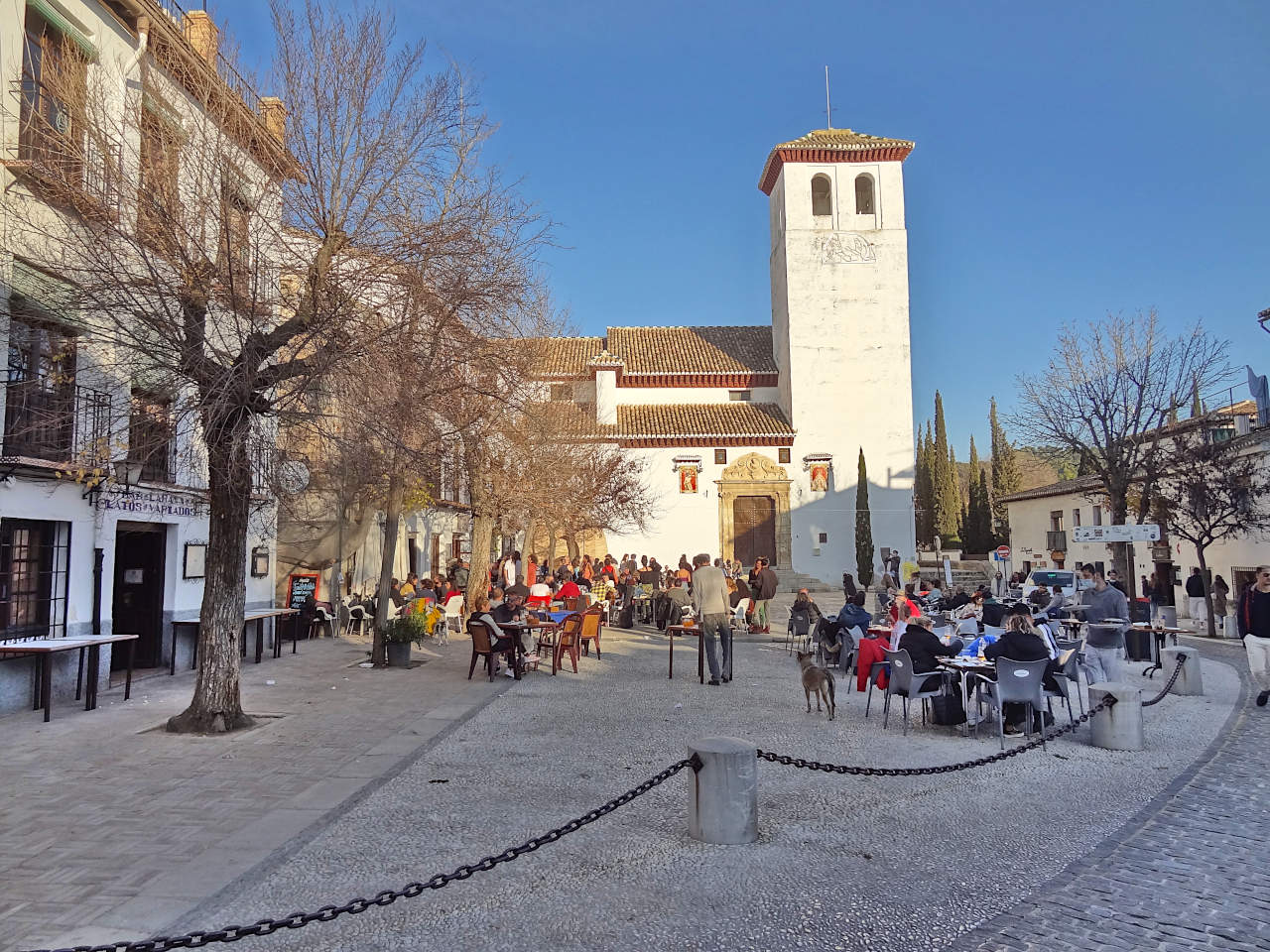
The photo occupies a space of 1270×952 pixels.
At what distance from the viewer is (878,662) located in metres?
9.48

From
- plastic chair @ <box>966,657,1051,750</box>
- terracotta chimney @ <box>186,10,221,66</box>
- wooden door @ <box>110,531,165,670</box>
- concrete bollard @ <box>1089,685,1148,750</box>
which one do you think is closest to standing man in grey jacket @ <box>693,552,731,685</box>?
plastic chair @ <box>966,657,1051,750</box>

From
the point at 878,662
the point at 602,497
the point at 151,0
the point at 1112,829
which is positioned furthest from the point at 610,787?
the point at 602,497

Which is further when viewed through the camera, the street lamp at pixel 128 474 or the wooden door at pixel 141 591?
the wooden door at pixel 141 591

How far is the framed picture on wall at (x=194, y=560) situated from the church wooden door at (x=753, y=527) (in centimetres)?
2439

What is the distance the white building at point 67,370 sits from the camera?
855 cm

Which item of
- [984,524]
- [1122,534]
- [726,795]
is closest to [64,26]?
[726,795]

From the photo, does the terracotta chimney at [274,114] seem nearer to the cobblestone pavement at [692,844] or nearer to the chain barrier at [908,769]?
the cobblestone pavement at [692,844]

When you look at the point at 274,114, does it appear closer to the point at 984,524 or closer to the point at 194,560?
the point at 194,560

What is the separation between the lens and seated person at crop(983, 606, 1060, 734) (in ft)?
26.8

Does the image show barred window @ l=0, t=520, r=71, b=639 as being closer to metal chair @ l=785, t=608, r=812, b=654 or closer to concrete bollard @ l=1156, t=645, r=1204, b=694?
metal chair @ l=785, t=608, r=812, b=654

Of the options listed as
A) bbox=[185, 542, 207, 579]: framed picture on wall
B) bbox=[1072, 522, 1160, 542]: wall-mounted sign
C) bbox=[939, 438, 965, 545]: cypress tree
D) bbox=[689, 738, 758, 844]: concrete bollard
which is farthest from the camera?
bbox=[939, 438, 965, 545]: cypress tree

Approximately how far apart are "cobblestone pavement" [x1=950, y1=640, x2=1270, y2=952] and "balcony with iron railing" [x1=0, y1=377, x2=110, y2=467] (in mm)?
8759

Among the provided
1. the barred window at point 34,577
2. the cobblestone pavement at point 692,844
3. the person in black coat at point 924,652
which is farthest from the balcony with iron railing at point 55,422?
the person in black coat at point 924,652

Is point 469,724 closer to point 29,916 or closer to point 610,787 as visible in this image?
point 610,787
